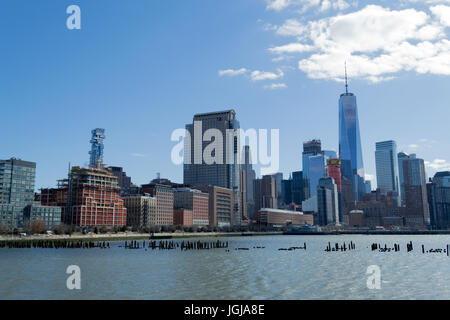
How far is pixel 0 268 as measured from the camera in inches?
2518

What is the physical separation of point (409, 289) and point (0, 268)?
57.5 metres

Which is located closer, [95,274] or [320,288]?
[320,288]
